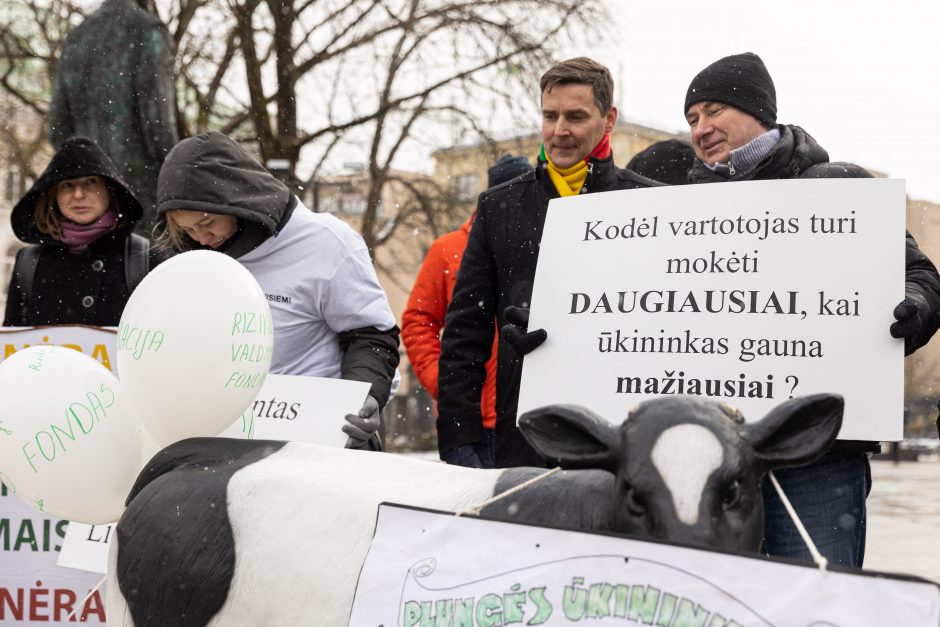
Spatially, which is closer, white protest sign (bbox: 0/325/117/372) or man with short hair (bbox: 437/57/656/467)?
man with short hair (bbox: 437/57/656/467)

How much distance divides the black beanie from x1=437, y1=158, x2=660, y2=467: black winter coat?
0.43m

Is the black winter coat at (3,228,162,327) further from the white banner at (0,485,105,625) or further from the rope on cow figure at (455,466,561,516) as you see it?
the rope on cow figure at (455,466,561,516)

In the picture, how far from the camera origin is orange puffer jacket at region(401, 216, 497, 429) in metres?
5.16

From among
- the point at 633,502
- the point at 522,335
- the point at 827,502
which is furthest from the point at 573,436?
the point at 827,502

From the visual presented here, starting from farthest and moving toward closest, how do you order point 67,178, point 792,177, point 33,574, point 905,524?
point 905,524
point 67,178
point 33,574
point 792,177

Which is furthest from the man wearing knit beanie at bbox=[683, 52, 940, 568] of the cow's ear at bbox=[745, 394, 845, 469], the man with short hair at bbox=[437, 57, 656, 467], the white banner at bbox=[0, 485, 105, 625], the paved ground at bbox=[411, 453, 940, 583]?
the white banner at bbox=[0, 485, 105, 625]

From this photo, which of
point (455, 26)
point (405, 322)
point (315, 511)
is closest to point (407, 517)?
point (315, 511)

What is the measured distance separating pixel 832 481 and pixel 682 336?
0.56m

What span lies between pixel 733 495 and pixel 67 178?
322cm

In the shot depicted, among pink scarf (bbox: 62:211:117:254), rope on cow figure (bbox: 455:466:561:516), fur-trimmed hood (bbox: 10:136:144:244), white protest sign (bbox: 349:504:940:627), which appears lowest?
white protest sign (bbox: 349:504:940:627)

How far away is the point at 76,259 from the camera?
14.3 feet

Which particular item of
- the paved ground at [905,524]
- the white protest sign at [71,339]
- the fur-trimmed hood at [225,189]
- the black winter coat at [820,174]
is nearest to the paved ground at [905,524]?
the paved ground at [905,524]

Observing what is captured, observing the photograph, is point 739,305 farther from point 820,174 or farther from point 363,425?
point 363,425

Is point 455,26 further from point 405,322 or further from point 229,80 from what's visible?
point 405,322
